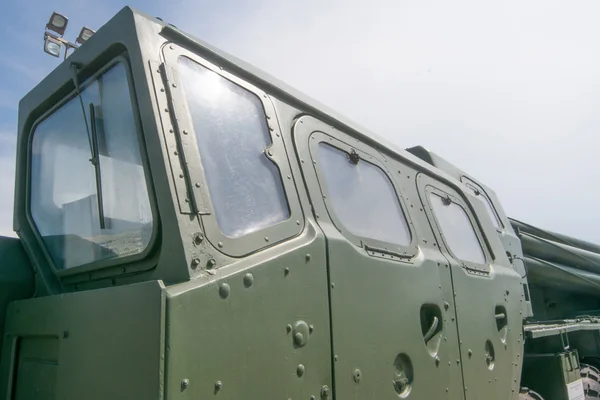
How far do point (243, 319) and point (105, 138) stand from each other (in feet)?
3.57

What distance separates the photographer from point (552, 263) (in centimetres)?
629

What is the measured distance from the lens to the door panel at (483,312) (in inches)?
130

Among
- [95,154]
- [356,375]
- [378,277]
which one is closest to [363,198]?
[378,277]

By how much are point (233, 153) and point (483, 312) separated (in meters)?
2.17

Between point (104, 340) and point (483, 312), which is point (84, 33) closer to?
point (104, 340)

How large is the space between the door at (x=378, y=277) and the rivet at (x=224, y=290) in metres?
0.57

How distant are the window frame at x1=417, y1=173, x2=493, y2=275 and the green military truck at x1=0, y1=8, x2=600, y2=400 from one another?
4 cm

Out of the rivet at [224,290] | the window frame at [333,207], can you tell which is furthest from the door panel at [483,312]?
the rivet at [224,290]

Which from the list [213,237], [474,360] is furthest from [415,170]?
[213,237]

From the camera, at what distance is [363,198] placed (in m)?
2.91

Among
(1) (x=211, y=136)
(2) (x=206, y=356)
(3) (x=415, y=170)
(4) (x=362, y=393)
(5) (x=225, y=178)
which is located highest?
(3) (x=415, y=170)

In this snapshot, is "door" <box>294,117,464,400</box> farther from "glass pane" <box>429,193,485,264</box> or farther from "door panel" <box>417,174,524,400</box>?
"glass pane" <box>429,193,485,264</box>

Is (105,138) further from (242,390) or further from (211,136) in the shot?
(242,390)

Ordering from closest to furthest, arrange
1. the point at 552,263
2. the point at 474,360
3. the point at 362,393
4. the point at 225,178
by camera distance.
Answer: the point at 225,178
the point at 362,393
the point at 474,360
the point at 552,263
